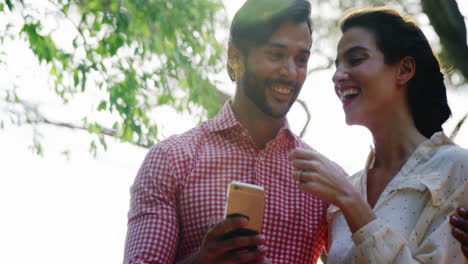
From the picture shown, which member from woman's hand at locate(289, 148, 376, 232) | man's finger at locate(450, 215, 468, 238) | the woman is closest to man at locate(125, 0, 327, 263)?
the woman

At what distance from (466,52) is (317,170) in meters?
2.79

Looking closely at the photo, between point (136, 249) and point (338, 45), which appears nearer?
point (136, 249)

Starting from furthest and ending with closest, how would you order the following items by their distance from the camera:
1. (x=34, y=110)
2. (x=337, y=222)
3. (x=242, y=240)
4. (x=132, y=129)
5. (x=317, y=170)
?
(x=34, y=110) → (x=132, y=129) → (x=337, y=222) → (x=317, y=170) → (x=242, y=240)

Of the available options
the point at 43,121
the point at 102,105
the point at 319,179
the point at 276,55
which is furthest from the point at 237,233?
the point at 43,121

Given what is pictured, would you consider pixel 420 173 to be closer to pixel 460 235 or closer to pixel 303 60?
pixel 460 235

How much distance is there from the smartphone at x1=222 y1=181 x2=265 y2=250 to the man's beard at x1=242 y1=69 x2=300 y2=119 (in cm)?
75

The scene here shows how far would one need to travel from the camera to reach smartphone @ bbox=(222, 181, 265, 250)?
6.67ft

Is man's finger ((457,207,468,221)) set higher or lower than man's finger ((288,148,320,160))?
lower

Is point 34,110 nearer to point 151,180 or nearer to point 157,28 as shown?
point 157,28

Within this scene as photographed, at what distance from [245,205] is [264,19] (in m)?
1.17

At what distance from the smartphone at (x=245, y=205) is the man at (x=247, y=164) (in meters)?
0.34

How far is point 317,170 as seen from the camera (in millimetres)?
2211

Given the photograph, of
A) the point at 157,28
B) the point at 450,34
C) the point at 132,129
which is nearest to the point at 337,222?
the point at 450,34

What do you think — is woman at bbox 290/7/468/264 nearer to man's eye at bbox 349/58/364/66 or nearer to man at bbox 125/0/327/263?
man's eye at bbox 349/58/364/66
